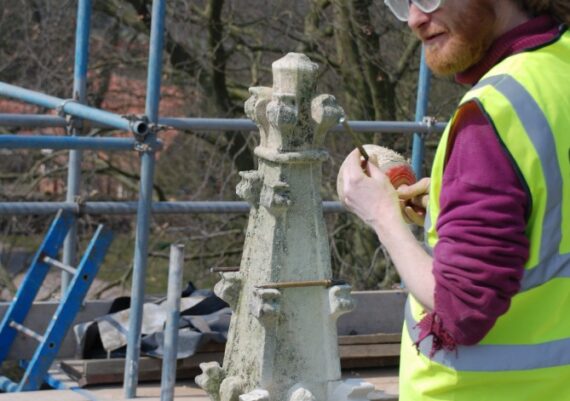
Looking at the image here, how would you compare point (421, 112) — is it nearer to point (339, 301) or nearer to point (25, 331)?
point (25, 331)

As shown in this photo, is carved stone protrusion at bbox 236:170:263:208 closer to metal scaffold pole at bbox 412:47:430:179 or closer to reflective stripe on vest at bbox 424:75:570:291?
reflective stripe on vest at bbox 424:75:570:291

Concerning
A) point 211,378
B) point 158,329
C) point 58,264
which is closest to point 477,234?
point 211,378

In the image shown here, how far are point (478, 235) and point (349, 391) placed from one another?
2.14 metres

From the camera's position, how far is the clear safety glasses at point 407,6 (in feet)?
7.51

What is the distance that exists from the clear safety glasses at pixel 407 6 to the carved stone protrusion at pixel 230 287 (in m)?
1.85

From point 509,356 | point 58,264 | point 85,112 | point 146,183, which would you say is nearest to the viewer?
point 509,356

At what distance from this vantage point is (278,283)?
416 centimetres

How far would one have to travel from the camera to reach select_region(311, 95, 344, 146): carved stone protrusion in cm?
422

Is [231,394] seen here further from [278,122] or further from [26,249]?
[26,249]

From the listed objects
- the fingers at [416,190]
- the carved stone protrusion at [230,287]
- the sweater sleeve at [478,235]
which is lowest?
the sweater sleeve at [478,235]

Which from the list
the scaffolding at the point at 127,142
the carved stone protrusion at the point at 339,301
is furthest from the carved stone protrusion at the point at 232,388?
the scaffolding at the point at 127,142

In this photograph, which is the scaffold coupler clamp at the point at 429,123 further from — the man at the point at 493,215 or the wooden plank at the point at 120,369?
the man at the point at 493,215

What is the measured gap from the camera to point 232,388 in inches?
164

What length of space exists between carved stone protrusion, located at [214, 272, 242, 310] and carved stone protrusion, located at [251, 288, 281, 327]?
158 millimetres
